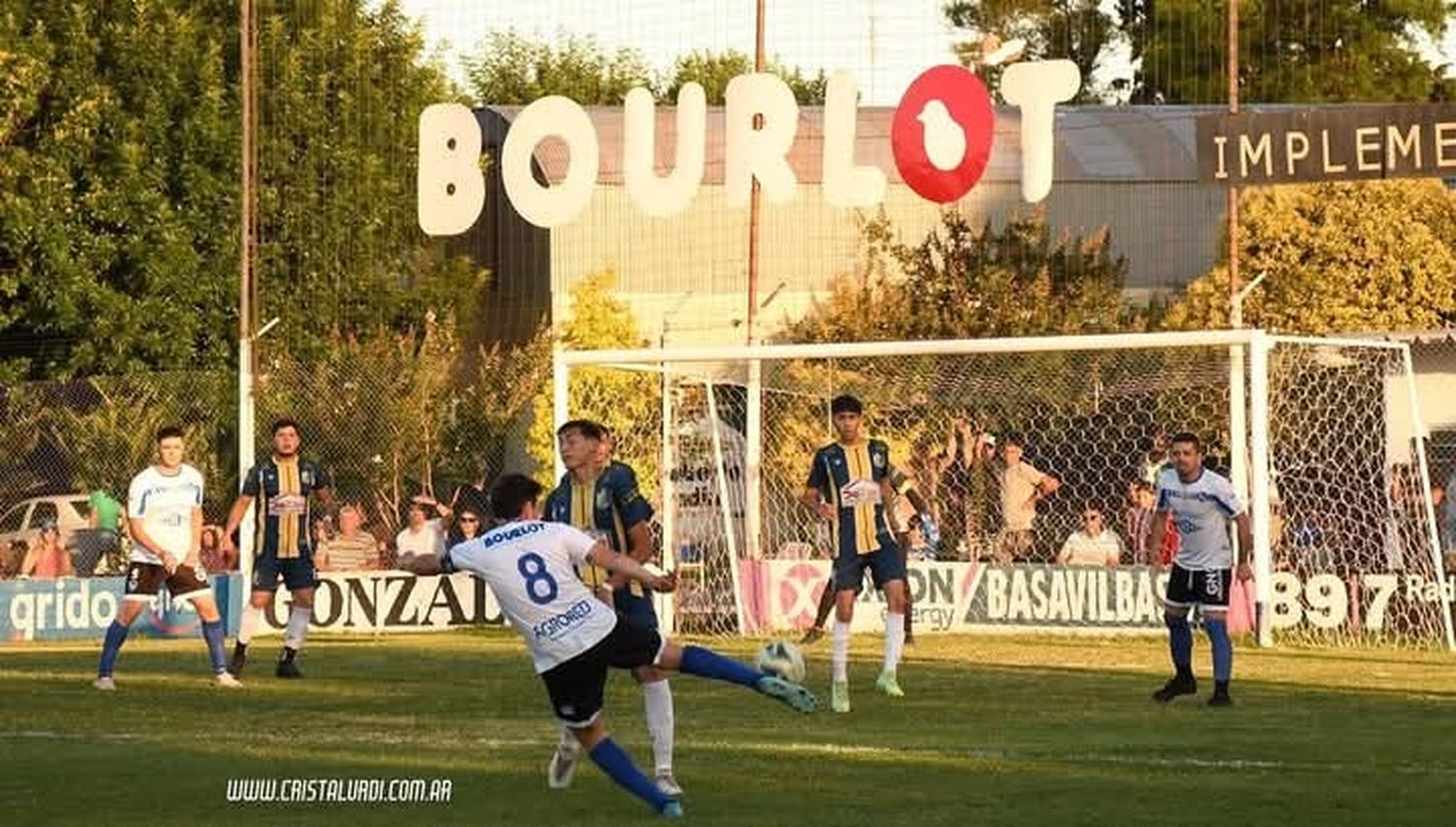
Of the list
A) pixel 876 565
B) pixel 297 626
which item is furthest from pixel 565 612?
pixel 297 626

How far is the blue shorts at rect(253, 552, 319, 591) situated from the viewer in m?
24.2

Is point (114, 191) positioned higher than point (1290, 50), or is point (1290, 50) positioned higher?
point (1290, 50)

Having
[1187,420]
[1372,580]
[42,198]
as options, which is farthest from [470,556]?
[42,198]

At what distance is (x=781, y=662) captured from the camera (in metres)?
14.3

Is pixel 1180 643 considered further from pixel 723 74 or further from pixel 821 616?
pixel 723 74

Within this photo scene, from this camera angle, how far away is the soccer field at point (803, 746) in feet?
44.8

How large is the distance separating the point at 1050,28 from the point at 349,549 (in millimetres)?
29842

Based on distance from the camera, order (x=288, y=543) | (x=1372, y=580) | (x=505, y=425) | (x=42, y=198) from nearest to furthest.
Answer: (x=288, y=543) < (x=1372, y=580) < (x=505, y=425) < (x=42, y=198)

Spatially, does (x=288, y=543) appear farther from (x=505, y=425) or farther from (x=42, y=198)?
(x=42, y=198)

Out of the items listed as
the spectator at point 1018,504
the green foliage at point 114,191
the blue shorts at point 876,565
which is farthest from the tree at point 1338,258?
the blue shorts at point 876,565

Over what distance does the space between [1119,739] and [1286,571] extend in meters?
13.6

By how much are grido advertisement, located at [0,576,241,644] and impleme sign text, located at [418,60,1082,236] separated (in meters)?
6.59

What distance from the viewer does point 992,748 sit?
16.6 metres

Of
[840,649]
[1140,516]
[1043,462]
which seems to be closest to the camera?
[840,649]
